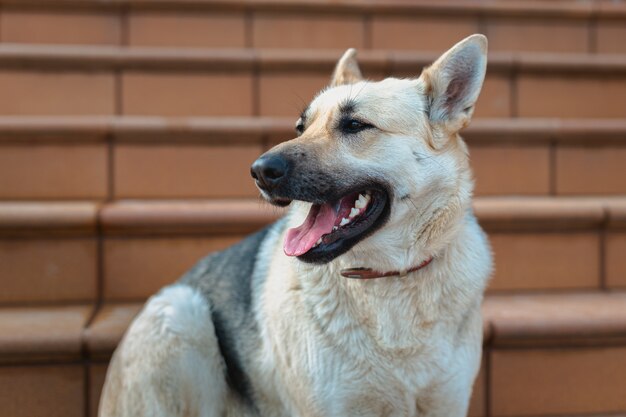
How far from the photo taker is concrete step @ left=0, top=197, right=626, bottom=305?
2490 mm

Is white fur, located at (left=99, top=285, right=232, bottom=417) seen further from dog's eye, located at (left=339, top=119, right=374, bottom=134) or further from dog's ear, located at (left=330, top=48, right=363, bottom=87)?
dog's ear, located at (left=330, top=48, right=363, bottom=87)

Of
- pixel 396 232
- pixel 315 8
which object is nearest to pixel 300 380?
pixel 396 232

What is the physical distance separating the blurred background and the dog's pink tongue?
885 millimetres

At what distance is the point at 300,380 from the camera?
1.74 metres

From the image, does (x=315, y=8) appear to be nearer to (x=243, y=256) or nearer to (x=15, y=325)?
(x=243, y=256)

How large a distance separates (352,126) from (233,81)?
1.68 meters

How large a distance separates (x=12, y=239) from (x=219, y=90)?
134cm

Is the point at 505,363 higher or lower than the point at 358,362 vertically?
lower

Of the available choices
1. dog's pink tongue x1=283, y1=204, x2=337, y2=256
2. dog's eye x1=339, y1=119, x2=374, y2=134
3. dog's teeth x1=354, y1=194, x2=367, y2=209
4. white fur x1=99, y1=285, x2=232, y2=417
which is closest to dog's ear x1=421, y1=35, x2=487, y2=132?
dog's eye x1=339, y1=119, x2=374, y2=134

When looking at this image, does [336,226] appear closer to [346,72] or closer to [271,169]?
[271,169]

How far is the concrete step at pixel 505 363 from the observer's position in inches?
86.3

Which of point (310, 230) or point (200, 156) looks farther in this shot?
point (200, 156)

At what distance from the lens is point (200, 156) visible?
2.90 meters

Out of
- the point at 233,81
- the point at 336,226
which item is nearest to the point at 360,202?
the point at 336,226
